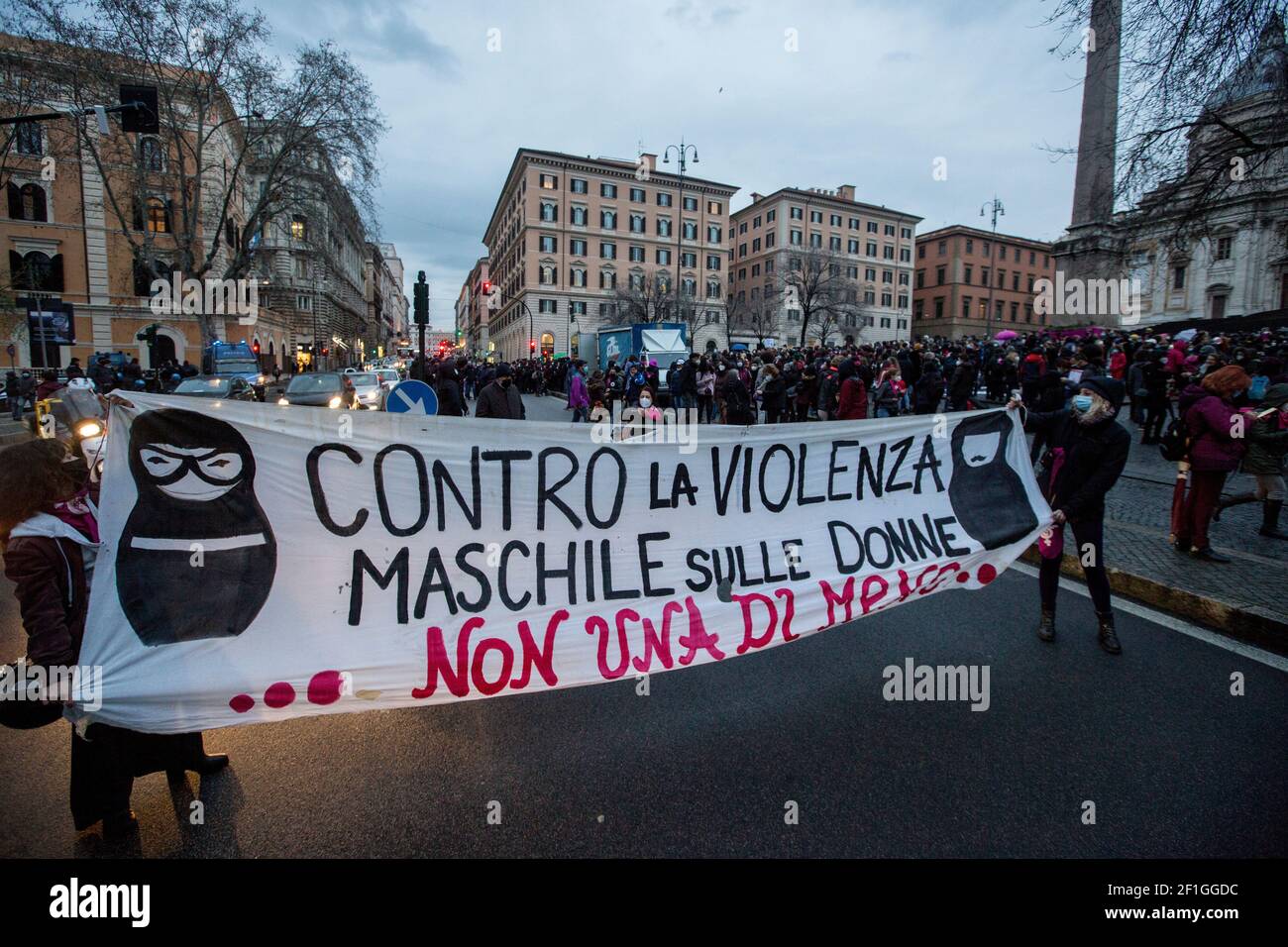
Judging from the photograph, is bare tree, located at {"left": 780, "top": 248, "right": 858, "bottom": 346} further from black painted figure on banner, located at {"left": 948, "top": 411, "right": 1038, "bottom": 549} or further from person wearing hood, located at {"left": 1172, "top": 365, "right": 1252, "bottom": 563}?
black painted figure on banner, located at {"left": 948, "top": 411, "right": 1038, "bottom": 549}

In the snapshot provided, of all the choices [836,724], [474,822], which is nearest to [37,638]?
[474,822]

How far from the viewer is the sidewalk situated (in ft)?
15.2

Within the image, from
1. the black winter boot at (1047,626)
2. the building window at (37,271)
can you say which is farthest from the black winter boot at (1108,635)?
the building window at (37,271)

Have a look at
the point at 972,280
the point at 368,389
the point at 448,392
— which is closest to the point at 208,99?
the point at 368,389

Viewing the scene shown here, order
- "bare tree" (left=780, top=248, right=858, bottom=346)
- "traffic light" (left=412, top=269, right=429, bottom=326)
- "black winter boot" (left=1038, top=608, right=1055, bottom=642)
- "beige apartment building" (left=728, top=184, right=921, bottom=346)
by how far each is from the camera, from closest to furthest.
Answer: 1. "black winter boot" (left=1038, top=608, right=1055, bottom=642)
2. "traffic light" (left=412, top=269, right=429, bottom=326)
3. "bare tree" (left=780, top=248, right=858, bottom=346)
4. "beige apartment building" (left=728, top=184, right=921, bottom=346)

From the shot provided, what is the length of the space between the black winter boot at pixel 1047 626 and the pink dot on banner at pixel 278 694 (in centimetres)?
451

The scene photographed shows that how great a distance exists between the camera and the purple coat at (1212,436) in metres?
5.95

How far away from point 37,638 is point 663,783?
94.2 inches

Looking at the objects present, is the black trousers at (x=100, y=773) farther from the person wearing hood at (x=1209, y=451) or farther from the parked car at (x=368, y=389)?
the parked car at (x=368, y=389)

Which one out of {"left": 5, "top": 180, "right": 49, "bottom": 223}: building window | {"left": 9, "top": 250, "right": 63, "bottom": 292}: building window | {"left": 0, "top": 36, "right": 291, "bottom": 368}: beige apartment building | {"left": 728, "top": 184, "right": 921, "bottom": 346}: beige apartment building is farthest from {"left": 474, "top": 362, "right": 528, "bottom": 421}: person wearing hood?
{"left": 728, "top": 184, "right": 921, "bottom": 346}: beige apartment building

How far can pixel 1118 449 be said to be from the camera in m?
4.33
